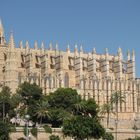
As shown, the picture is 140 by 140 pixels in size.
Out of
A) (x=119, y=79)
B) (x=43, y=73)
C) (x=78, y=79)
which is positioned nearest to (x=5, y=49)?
(x=43, y=73)

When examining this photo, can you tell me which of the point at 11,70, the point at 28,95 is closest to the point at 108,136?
the point at 28,95

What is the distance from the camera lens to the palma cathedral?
80625 millimetres

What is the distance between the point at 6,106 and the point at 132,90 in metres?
29.9

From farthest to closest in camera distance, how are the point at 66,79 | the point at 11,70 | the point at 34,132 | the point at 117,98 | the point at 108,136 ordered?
the point at 66,79, the point at 117,98, the point at 11,70, the point at 108,136, the point at 34,132

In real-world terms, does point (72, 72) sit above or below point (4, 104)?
above

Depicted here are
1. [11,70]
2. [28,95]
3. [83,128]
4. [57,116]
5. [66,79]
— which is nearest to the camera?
[83,128]

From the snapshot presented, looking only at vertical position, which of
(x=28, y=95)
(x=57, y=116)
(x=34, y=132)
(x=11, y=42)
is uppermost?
(x=11, y=42)

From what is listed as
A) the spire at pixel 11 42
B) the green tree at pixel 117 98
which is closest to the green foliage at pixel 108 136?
the green tree at pixel 117 98

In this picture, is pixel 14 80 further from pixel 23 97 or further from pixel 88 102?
pixel 88 102

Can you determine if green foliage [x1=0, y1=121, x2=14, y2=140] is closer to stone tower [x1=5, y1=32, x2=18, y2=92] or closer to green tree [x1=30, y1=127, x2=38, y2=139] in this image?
green tree [x1=30, y1=127, x2=38, y2=139]

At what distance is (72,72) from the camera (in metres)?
89.5

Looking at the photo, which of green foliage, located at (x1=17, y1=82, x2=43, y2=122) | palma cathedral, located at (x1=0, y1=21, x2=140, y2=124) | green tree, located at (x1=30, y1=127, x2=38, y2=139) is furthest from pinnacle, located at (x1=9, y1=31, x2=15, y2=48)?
green tree, located at (x1=30, y1=127, x2=38, y2=139)

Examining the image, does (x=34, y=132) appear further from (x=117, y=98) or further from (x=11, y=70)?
(x=117, y=98)

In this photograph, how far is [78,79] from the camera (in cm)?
8788
